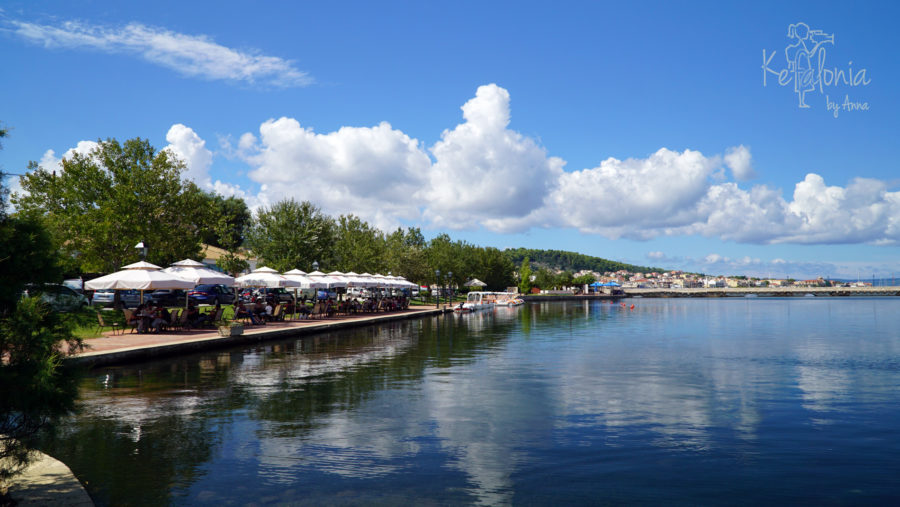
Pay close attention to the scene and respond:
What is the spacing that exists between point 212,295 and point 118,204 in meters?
13.3

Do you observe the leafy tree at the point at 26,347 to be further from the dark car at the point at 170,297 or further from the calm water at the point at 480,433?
the dark car at the point at 170,297

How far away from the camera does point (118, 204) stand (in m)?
38.3

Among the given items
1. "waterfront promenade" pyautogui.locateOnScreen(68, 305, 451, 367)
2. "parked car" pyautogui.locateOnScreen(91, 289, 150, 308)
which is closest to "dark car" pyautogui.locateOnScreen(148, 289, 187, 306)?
"parked car" pyautogui.locateOnScreen(91, 289, 150, 308)

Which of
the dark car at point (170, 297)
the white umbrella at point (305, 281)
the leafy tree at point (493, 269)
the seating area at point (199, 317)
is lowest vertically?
the seating area at point (199, 317)

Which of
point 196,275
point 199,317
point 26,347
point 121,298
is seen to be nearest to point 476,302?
point 121,298

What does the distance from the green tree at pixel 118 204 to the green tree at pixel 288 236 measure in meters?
6.24

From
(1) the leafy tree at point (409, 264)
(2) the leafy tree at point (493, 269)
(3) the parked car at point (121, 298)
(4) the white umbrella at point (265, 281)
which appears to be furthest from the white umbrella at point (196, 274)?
(2) the leafy tree at point (493, 269)

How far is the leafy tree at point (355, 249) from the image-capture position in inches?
2665

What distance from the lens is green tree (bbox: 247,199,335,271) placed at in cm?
5106

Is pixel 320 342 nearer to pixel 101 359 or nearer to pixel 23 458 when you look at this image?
pixel 101 359

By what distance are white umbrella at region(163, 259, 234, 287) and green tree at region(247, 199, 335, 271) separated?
64.8 feet

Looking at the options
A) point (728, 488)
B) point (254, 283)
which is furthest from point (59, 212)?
point (728, 488)

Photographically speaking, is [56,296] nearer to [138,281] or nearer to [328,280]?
[138,281]

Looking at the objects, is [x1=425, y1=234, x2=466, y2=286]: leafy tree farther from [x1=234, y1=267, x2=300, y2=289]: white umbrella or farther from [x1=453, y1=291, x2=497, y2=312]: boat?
[x1=234, y1=267, x2=300, y2=289]: white umbrella
